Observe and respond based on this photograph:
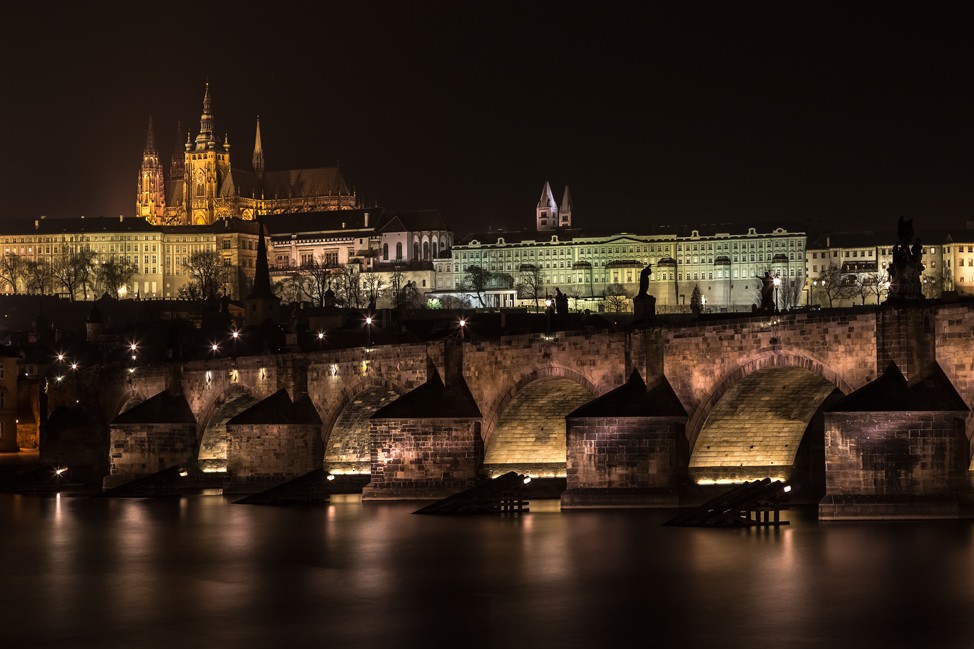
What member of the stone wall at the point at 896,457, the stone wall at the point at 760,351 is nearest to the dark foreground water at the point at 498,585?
the stone wall at the point at 896,457

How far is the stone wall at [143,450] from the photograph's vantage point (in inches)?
2886

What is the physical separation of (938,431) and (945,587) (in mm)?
8402

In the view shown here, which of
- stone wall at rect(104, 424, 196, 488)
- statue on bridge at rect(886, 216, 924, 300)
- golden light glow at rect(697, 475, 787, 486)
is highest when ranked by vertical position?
statue on bridge at rect(886, 216, 924, 300)

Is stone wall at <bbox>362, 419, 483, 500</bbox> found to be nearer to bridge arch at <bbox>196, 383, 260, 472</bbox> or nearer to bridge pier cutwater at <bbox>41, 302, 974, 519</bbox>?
bridge pier cutwater at <bbox>41, 302, 974, 519</bbox>

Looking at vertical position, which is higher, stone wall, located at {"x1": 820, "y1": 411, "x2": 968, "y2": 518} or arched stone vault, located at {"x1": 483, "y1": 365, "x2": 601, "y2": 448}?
arched stone vault, located at {"x1": 483, "y1": 365, "x2": 601, "y2": 448}

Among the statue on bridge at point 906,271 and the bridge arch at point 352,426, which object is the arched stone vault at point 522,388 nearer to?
the bridge arch at point 352,426

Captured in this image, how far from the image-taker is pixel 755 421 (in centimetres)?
5062

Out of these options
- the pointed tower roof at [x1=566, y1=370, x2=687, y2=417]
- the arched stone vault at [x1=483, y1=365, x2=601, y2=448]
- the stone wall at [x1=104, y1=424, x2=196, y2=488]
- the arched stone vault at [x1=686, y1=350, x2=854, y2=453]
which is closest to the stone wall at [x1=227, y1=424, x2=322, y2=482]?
the stone wall at [x1=104, y1=424, x2=196, y2=488]

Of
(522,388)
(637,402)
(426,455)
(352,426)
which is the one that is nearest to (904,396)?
(637,402)

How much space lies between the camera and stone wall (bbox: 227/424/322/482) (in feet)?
216

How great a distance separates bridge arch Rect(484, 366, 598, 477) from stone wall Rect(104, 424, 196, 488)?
20.6 meters

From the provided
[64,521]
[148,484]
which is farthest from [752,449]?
[148,484]

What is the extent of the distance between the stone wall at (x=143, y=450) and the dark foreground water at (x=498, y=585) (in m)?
21.6

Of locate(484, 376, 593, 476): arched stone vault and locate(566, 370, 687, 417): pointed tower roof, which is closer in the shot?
locate(566, 370, 687, 417): pointed tower roof
